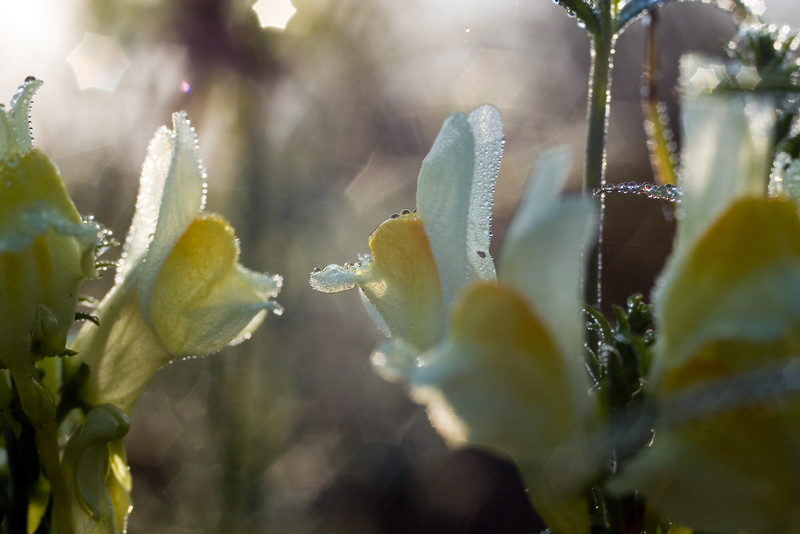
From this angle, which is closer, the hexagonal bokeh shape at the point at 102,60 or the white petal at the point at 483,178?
the white petal at the point at 483,178

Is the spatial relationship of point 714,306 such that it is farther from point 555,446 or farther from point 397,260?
point 397,260

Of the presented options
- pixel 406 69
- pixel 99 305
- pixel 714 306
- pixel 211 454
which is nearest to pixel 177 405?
pixel 211 454

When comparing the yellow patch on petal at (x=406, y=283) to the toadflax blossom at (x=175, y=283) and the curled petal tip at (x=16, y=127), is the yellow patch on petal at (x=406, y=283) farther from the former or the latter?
the curled petal tip at (x=16, y=127)

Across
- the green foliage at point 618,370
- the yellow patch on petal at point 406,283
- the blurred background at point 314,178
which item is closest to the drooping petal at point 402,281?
the yellow patch on petal at point 406,283

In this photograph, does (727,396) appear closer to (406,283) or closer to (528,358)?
(528,358)

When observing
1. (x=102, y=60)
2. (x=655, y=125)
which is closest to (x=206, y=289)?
(x=655, y=125)

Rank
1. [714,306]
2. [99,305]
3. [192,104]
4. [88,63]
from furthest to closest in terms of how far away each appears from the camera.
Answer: [192,104] < [88,63] < [99,305] < [714,306]
